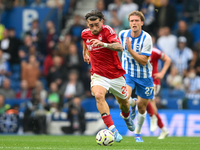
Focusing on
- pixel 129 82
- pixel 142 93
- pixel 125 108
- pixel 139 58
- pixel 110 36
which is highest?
pixel 110 36

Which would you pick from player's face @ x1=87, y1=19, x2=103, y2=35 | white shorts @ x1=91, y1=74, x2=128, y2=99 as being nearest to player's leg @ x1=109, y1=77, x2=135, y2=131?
white shorts @ x1=91, y1=74, x2=128, y2=99

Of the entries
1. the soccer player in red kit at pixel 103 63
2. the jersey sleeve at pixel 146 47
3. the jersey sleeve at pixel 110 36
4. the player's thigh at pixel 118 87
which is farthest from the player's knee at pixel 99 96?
the jersey sleeve at pixel 146 47

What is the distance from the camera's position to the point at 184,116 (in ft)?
47.0

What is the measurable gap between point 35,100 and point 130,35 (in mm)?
6890

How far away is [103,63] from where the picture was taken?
909 cm

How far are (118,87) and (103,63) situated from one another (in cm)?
55

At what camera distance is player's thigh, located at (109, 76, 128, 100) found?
9.14 m

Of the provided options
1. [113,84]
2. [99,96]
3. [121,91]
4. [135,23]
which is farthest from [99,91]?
[135,23]

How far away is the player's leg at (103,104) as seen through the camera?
8664 millimetres

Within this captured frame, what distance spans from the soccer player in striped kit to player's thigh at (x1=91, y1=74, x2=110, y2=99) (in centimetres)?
102

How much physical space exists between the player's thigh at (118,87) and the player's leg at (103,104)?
15 centimetres

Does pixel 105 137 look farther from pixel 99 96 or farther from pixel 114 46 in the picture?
pixel 114 46

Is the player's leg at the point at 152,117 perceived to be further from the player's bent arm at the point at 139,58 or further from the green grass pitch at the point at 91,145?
the player's bent arm at the point at 139,58

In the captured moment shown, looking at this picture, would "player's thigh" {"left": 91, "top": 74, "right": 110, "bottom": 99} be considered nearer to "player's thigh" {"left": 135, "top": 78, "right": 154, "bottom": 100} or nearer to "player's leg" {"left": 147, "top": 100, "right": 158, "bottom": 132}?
"player's thigh" {"left": 135, "top": 78, "right": 154, "bottom": 100}
